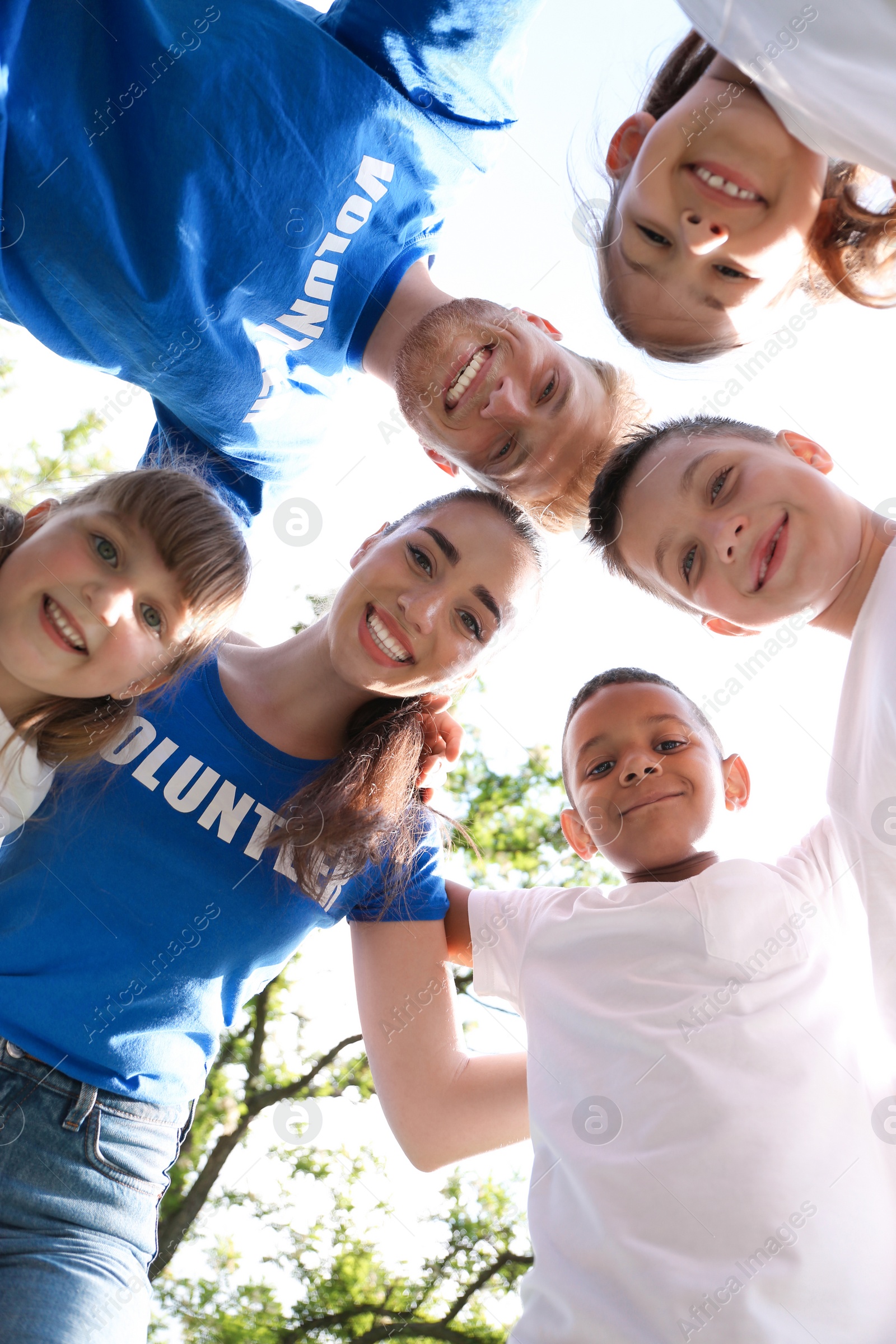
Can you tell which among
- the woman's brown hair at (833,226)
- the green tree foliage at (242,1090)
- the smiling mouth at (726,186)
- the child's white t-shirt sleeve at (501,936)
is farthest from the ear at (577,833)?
the green tree foliage at (242,1090)

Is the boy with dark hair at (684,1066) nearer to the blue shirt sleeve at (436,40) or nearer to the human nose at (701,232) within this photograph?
the human nose at (701,232)

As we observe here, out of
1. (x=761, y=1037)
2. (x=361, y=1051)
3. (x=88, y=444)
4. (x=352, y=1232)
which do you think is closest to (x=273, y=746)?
(x=761, y=1037)

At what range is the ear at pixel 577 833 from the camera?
269 centimetres

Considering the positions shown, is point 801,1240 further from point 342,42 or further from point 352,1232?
point 352,1232

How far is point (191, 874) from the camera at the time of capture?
7.74ft

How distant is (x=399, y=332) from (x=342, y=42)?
2.29 ft

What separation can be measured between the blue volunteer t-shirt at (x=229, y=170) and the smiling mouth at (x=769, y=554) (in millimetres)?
1301

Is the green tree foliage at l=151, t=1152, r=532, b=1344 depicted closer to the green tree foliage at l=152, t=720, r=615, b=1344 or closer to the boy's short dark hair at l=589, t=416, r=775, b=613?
the green tree foliage at l=152, t=720, r=615, b=1344

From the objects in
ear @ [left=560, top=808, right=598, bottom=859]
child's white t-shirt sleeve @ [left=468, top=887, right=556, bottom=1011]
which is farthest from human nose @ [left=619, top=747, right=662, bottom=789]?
child's white t-shirt sleeve @ [left=468, top=887, right=556, bottom=1011]

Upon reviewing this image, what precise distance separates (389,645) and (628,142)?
142cm

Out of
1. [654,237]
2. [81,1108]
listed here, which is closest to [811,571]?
[654,237]

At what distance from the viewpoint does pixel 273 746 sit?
101 inches

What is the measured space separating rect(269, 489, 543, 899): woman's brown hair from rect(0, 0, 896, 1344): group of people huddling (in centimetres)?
1

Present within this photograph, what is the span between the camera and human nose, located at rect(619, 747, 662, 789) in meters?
2.51
